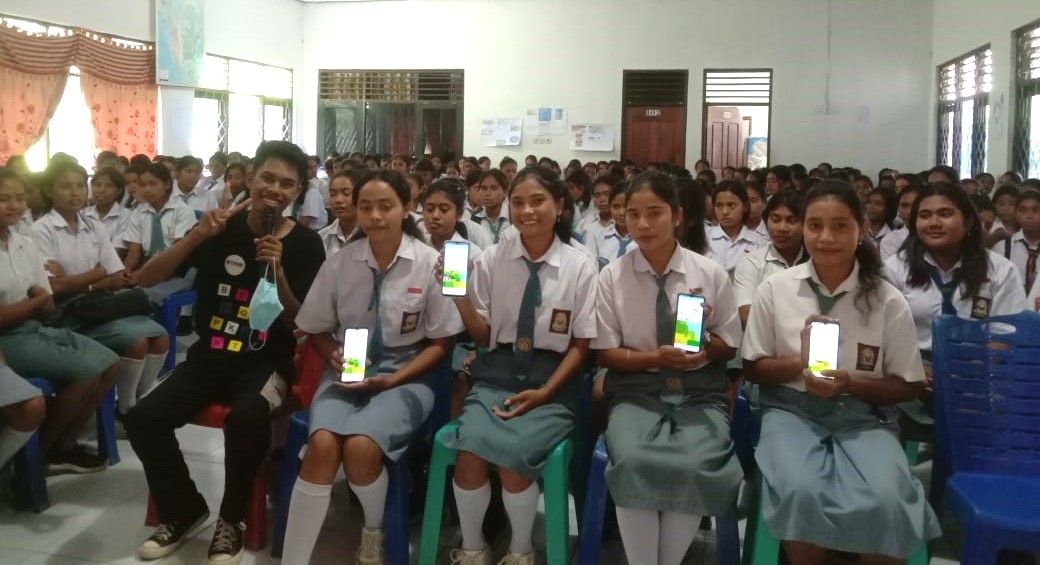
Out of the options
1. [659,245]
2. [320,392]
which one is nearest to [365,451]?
[320,392]

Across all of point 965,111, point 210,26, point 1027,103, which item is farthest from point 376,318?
point 210,26

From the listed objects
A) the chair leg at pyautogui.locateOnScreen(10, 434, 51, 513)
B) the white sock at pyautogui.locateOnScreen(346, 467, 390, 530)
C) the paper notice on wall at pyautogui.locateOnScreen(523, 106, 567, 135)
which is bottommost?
the chair leg at pyautogui.locateOnScreen(10, 434, 51, 513)

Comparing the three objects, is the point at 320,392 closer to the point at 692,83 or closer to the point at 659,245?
the point at 659,245

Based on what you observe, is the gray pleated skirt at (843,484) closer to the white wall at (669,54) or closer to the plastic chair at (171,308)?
the plastic chair at (171,308)

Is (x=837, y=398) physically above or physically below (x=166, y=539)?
above

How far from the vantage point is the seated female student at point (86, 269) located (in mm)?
3484

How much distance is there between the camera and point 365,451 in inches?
91.6

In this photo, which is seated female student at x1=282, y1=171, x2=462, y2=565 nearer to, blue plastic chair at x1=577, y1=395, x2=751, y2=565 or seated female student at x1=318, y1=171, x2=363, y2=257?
blue plastic chair at x1=577, y1=395, x2=751, y2=565

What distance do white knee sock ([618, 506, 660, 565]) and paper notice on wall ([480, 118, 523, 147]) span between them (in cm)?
968

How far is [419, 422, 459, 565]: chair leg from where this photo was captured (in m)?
2.38

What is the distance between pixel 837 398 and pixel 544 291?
0.92m

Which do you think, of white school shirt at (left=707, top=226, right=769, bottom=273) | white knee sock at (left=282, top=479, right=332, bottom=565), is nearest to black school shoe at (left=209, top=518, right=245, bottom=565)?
white knee sock at (left=282, top=479, right=332, bottom=565)

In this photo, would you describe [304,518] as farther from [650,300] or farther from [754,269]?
[754,269]

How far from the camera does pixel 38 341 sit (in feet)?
9.73
